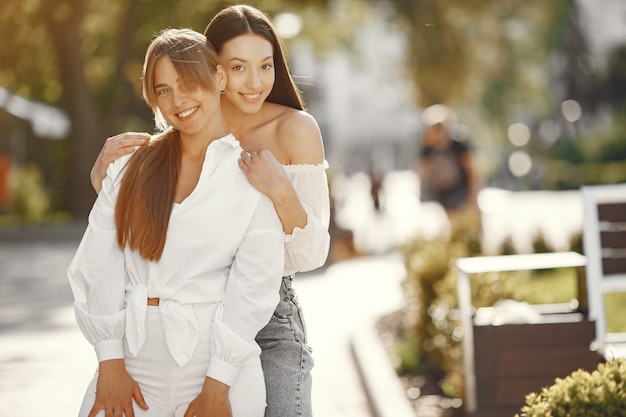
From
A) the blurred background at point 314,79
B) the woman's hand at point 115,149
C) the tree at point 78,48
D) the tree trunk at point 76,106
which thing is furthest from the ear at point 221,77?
the tree trunk at point 76,106

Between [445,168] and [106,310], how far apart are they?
29.5ft

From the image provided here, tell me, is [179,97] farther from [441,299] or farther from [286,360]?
[441,299]

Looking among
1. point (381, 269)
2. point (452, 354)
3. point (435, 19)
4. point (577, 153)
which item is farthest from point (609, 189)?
point (577, 153)

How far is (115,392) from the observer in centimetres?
321

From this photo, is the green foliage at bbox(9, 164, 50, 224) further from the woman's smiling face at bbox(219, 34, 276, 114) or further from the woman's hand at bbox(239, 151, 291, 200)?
the woman's hand at bbox(239, 151, 291, 200)

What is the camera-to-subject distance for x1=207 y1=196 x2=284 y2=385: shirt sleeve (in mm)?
Answer: 3146

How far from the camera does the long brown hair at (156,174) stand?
3.20m

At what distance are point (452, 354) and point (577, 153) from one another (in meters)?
46.8

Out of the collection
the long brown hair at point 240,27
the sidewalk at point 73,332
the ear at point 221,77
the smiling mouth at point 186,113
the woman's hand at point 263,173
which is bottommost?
the sidewalk at point 73,332


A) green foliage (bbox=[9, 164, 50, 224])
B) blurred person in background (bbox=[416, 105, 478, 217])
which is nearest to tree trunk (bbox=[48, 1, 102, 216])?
green foliage (bbox=[9, 164, 50, 224])

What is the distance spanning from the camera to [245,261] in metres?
3.21

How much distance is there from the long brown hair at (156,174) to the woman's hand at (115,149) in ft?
0.50

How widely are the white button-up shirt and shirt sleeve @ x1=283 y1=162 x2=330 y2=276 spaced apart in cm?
18

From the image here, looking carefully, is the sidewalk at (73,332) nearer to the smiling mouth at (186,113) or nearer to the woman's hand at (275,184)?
the woman's hand at (275,184)
